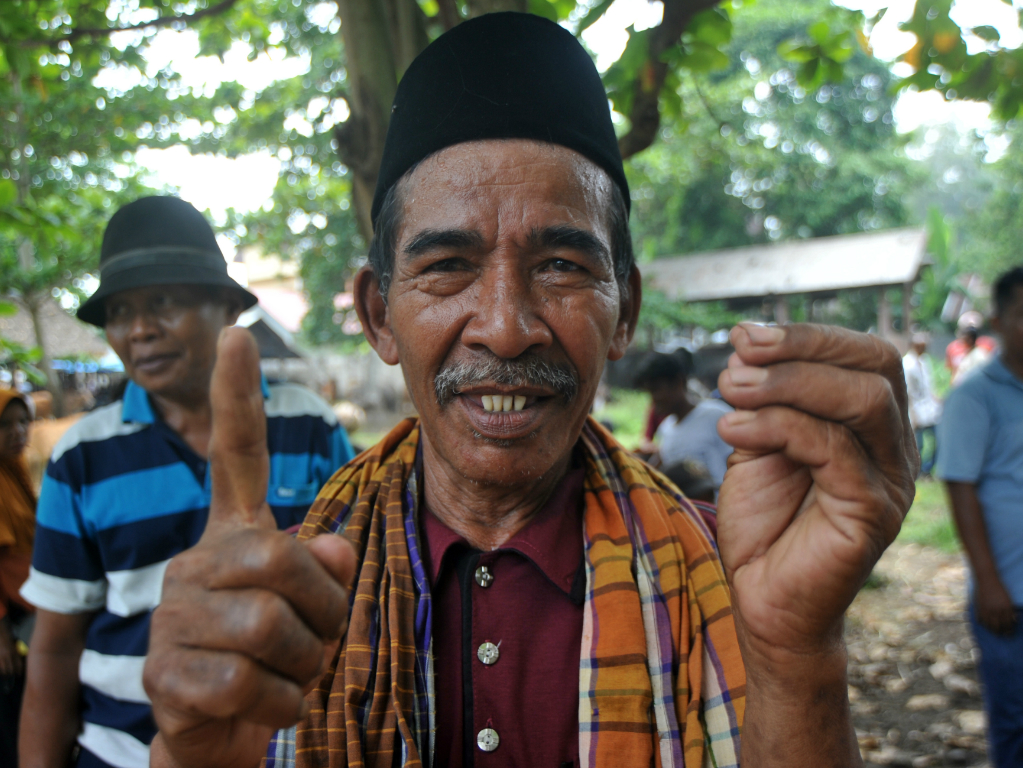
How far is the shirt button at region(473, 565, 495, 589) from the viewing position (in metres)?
1.56

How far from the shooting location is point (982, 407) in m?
3.16

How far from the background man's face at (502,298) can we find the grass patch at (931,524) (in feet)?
22.5

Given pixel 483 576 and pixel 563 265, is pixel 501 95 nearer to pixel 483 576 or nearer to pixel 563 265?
pixel 563 265

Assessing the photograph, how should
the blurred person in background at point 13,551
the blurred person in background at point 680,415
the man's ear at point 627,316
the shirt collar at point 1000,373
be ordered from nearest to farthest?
the man's ear at point 627,316 → the blurred person in background at point 13,551 → the shirt collar at point 1000,373 → the blurred person in background at point 680,415

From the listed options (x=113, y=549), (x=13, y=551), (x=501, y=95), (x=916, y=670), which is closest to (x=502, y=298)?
(x=501, y=95)

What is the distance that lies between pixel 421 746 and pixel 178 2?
357 cm

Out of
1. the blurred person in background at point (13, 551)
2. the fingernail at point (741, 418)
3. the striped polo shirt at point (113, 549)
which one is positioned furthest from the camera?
the blurred person in background at point (13, 551)

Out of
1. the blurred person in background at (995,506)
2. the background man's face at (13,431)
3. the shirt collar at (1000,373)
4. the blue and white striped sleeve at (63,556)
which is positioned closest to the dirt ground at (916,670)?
the blurred person in background at (995,506)

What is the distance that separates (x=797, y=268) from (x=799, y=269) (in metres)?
0.06

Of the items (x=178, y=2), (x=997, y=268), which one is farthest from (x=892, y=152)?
(x=178, y=2)

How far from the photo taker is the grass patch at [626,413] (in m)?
13.9

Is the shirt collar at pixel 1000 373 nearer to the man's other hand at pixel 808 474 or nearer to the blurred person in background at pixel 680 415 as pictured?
the blurred person in background at pixel 680 415

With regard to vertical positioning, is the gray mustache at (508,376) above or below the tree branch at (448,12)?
below

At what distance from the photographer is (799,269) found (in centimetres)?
1460
